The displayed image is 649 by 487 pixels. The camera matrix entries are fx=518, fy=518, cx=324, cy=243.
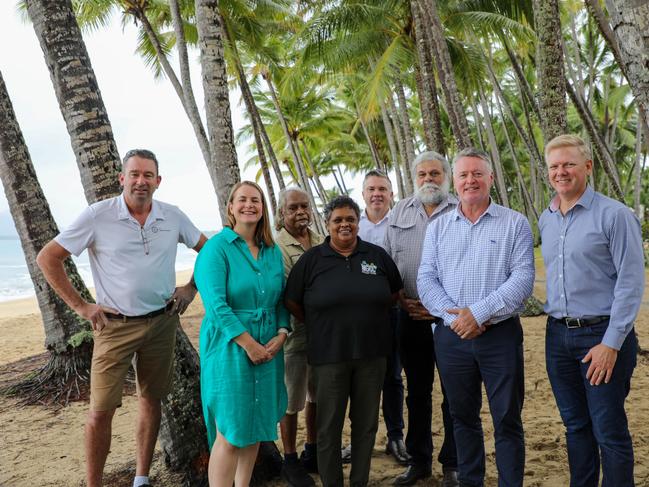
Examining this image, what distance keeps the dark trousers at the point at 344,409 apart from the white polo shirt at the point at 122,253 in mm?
1220

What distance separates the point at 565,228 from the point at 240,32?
17.3 metres

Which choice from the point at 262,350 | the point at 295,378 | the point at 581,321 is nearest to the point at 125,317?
the point at 262,350

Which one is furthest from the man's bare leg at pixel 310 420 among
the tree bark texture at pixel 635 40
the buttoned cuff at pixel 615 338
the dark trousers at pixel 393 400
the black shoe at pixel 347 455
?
the tree bark texture at pixel 635 40

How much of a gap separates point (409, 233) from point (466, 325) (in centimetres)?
107

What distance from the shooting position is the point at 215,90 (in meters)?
5.68

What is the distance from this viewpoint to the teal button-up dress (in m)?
3.06

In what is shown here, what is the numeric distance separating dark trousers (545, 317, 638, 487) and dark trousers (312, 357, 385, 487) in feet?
3.59

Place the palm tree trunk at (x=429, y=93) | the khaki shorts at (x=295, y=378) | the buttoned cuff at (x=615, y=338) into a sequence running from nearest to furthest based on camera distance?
the buttoned cuff at (x=615, y=338)
the khaki shorts at (x=295, y=378)
the palm tree trunk at (x=429, y=93)

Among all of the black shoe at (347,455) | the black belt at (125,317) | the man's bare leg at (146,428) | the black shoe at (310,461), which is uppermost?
the black belt at (125,317)

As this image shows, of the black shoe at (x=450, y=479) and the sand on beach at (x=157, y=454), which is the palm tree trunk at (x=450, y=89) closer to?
the sand on beach at (x=157, y=454)

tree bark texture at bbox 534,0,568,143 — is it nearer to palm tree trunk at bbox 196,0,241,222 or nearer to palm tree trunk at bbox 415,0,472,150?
palm tree trunk at bbox 415,0,472,150

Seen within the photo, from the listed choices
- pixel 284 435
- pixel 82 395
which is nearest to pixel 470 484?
pixel 284 435

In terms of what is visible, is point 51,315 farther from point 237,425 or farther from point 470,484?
point 470,484

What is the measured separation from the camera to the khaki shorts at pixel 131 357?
3318 millimetres
